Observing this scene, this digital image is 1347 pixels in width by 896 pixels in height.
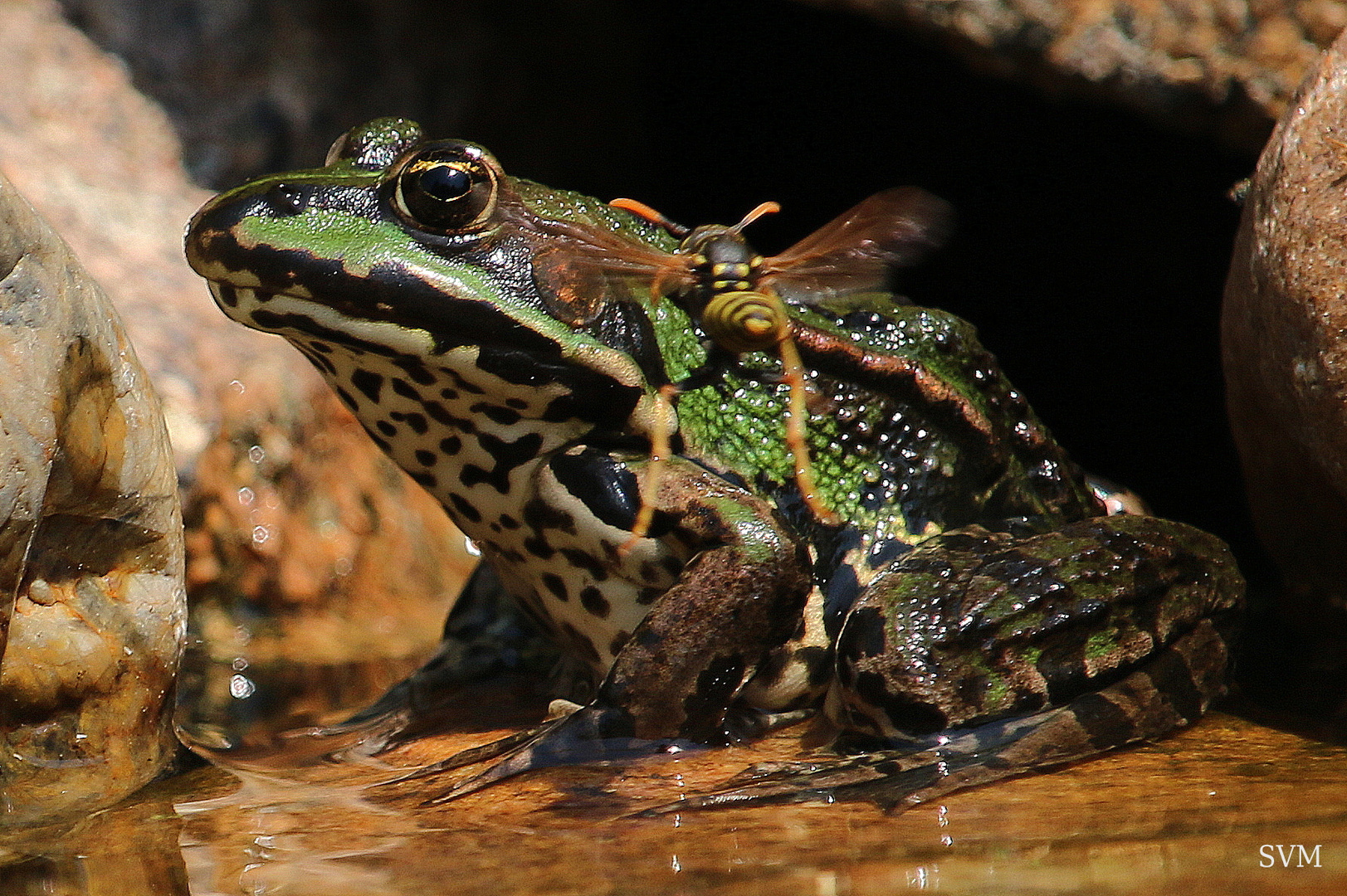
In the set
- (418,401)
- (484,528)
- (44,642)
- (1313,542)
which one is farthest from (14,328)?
(1313,542)

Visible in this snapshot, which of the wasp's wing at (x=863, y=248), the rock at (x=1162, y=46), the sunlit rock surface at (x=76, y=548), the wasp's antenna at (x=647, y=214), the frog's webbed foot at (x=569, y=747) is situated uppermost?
the rock at (x=1162, y=46)

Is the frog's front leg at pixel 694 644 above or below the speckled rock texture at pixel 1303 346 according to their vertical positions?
below

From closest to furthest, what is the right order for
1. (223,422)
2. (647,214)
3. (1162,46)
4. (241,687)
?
(647,214) → (241,687) → (1162,46) → (223,422)

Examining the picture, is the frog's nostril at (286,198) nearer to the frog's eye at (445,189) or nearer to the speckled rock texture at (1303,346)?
the frog's eye at (445,189)

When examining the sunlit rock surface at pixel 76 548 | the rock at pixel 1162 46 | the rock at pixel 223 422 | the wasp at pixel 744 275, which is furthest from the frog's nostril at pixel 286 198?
the rock at pixel 1162 46

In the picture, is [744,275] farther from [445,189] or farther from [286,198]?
[286,198]

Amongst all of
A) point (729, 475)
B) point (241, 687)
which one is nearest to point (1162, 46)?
point (729, 475)

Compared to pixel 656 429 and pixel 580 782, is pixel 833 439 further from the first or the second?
pixel 580 782
